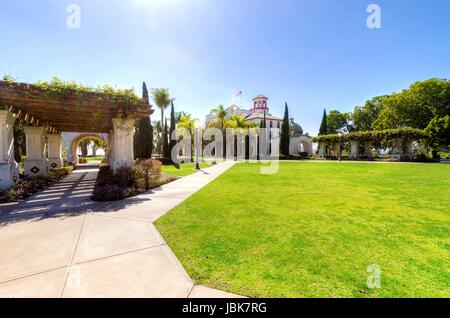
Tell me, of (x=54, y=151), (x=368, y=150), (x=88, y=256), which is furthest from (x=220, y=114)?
(x=88, y=256)

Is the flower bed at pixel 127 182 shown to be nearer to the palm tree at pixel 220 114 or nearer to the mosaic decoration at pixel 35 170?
the mosaic decoration at pixel 35 170

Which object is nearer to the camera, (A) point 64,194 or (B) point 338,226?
(B) point 338,226

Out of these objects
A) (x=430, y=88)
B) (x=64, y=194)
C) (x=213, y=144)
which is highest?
(x=430, y=88)

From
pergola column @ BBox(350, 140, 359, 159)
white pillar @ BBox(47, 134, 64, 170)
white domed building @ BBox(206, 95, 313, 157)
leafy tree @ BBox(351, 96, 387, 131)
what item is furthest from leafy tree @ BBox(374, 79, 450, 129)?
white pillar @ BBox(47, 134, 64, 170)

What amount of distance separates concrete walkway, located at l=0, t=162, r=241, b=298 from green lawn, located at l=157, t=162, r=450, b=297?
32cm

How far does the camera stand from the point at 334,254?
344 cm

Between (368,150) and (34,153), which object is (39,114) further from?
(368,150)

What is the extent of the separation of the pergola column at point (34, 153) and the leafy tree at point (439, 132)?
42.9 metres

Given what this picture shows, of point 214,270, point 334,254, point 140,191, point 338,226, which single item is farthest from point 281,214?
point 140,191

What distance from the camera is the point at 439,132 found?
30.2 metres

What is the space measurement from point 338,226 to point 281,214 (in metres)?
1.35

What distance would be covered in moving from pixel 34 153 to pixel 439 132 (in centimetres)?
4452

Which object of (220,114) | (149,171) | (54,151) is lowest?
(149,171)

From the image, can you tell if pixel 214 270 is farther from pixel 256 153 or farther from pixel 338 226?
pixel 256 153
